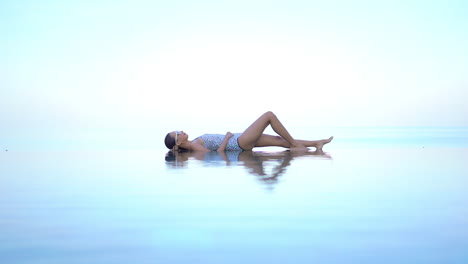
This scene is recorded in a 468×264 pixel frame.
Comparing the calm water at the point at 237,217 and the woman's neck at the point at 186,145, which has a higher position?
the woman's neck at the point at 186,145

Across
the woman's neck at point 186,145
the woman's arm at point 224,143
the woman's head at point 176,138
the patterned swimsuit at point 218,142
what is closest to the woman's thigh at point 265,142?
the patterned swimsuit at point 218,142

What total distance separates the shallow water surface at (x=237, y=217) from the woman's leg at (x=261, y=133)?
297 cm

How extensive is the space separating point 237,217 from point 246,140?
5.16 m

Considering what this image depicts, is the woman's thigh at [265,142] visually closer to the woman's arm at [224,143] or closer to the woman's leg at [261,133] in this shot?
the woman's leg at [261,133]

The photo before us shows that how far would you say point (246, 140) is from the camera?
7418 millimetres

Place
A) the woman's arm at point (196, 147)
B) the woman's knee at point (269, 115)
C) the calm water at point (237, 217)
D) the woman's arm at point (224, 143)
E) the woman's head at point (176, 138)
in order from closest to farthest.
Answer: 1. the calm water at point (237, 217)
2. the woman's knee at point (269, 115)
3. the woman's head at point (176, 138)
4. the woman's arm at point (224, 143)
5. the woman's arm at point (196, 147)

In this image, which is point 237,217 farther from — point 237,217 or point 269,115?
point 269,115

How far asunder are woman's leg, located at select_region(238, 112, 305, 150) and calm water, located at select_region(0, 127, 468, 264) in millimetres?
2965

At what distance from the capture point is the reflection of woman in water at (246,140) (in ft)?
23.6
